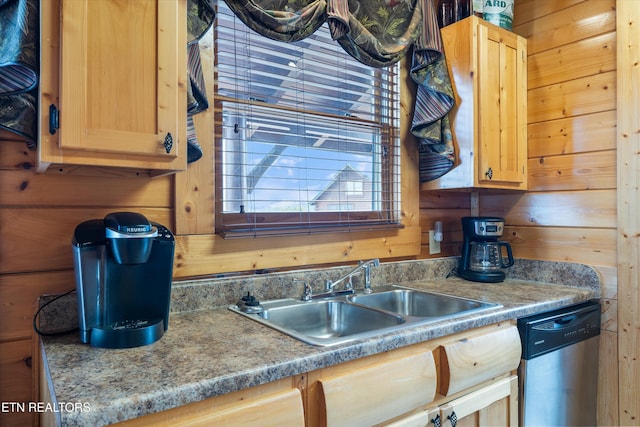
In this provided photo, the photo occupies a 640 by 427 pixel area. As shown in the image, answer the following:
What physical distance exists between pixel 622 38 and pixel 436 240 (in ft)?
4.03

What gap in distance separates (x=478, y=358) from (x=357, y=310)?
17.6 inches

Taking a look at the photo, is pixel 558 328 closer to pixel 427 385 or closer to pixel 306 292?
pixel 427 385

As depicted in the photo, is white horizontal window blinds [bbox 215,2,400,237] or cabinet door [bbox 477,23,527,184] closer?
white horizontal window blinds [bbox 215,2,400,237]

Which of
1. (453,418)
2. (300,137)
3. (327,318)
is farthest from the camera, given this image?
(300,137)

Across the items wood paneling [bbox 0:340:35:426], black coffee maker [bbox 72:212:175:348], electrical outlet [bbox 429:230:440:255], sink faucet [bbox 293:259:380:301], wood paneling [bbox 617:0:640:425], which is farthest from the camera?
electrical outlet [bbox 429:230:440:255]

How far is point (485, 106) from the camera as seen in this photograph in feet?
6.37

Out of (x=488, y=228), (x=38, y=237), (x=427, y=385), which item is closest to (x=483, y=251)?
(x=488, y=228)

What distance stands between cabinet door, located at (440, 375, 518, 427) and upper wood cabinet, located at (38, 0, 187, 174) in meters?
1.13

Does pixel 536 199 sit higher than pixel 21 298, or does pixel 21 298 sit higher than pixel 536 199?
pixel 536 199

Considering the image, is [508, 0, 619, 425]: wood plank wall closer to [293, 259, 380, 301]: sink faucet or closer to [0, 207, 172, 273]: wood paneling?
[293, 259, 380, 301]: sink faucet

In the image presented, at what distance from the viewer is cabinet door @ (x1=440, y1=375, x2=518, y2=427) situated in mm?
1316

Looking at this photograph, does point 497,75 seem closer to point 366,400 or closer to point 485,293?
point 485,293

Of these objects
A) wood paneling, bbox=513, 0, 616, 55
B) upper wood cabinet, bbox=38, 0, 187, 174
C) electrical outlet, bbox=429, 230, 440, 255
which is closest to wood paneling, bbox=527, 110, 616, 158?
wood paneling, bbox=513, 0, 616, 55

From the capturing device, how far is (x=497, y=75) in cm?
200
